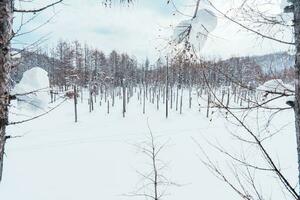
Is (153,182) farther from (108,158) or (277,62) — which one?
(277,62)

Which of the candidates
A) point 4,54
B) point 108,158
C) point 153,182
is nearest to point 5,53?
point 4,54

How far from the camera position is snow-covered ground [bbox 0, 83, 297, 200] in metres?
23.2

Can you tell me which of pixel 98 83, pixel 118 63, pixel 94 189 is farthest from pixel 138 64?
pixel 94 189

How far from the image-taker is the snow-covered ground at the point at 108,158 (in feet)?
76.0

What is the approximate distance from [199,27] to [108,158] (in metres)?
30.1

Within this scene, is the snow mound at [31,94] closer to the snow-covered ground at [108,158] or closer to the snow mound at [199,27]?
the snow mound at [199,27]

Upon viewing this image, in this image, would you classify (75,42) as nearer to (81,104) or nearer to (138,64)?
(81,104)

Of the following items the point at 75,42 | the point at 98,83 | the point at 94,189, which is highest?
the point at 75,42

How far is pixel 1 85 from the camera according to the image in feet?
10.9

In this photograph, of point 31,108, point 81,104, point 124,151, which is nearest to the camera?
point 31,108

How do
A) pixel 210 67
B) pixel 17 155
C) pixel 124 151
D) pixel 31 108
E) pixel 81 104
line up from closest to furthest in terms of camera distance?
pixel 210 67, pixel 31 108, pixel 17 155, pixel 124 151, pixel 81 104

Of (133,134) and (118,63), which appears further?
(118,63)

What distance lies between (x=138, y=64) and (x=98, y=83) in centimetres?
2921

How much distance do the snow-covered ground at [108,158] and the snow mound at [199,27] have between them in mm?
6595
